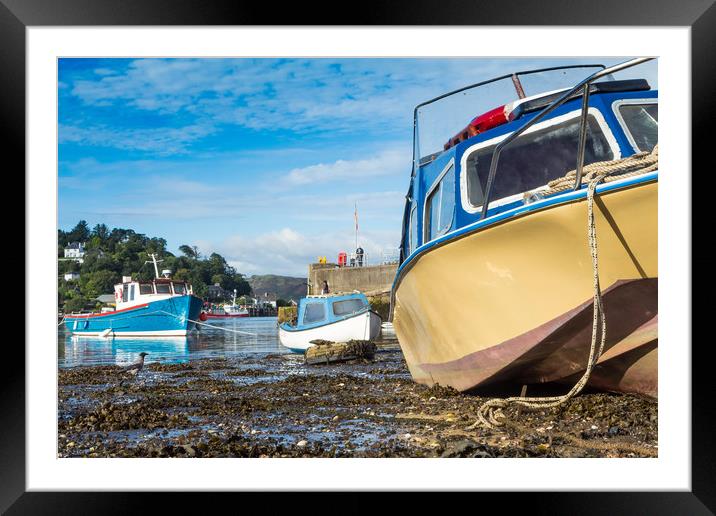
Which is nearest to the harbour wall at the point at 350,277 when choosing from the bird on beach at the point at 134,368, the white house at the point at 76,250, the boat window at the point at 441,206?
the white house at the point at 76,250

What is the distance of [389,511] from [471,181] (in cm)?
332

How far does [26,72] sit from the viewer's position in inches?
181

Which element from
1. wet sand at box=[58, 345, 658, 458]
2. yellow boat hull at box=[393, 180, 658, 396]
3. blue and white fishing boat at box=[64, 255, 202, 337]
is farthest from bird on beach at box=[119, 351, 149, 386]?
blue and white fishing boat at box=[64, 255, 202, 337]

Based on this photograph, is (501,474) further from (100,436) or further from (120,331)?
(120,331)

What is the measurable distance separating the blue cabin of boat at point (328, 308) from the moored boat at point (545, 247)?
9258 millimetres

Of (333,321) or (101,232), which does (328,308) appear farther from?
(101,232)

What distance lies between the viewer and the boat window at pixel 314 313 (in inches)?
670

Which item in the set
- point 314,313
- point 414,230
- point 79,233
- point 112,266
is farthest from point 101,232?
point 414,230

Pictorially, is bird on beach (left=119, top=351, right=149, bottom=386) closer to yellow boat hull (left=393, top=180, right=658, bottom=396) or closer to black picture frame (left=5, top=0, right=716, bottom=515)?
yellow boat hull (left=393, top=180, right=658, bottom=396)

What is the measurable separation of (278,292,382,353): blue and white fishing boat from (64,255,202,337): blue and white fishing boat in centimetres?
1130

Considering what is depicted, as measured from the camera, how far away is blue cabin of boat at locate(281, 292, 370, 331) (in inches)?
661

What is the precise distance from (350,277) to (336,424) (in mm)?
24586

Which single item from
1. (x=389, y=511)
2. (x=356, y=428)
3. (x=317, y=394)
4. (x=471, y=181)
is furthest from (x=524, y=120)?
(x=317, y=394)

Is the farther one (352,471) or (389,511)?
(352,471)
